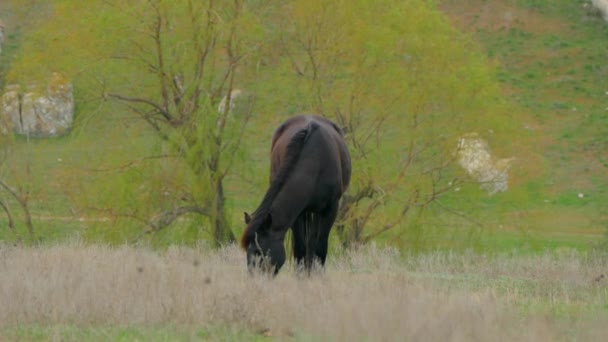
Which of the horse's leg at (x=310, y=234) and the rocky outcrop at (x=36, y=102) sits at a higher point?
the horse's leg at (x=310, y=234)

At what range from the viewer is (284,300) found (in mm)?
8672

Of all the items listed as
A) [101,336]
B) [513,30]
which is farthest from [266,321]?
[513,30]

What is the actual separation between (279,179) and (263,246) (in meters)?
0.78

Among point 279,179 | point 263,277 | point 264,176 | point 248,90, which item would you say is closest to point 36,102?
point 248,90

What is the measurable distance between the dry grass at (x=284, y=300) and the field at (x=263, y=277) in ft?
0.06

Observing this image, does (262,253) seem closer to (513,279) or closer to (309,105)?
(513,279)

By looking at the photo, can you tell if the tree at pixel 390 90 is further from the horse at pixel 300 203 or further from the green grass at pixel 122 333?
the green grass at pixel 122 333

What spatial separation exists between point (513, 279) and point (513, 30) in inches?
1716

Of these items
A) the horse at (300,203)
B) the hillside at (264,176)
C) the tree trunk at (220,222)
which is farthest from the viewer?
the hillside at (264,176)

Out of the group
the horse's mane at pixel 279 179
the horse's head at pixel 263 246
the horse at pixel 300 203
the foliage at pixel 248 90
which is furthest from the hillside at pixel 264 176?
the horse's head at pixel 263 246

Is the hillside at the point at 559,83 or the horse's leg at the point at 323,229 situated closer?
the horse's leg at the point at 323,229

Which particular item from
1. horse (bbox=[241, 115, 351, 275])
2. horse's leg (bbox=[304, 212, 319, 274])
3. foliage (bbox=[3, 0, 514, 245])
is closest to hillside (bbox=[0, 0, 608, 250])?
foliage (bbox=[3, 0, 514, 245])

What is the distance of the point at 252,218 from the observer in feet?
35.4

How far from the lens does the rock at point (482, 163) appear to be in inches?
890
